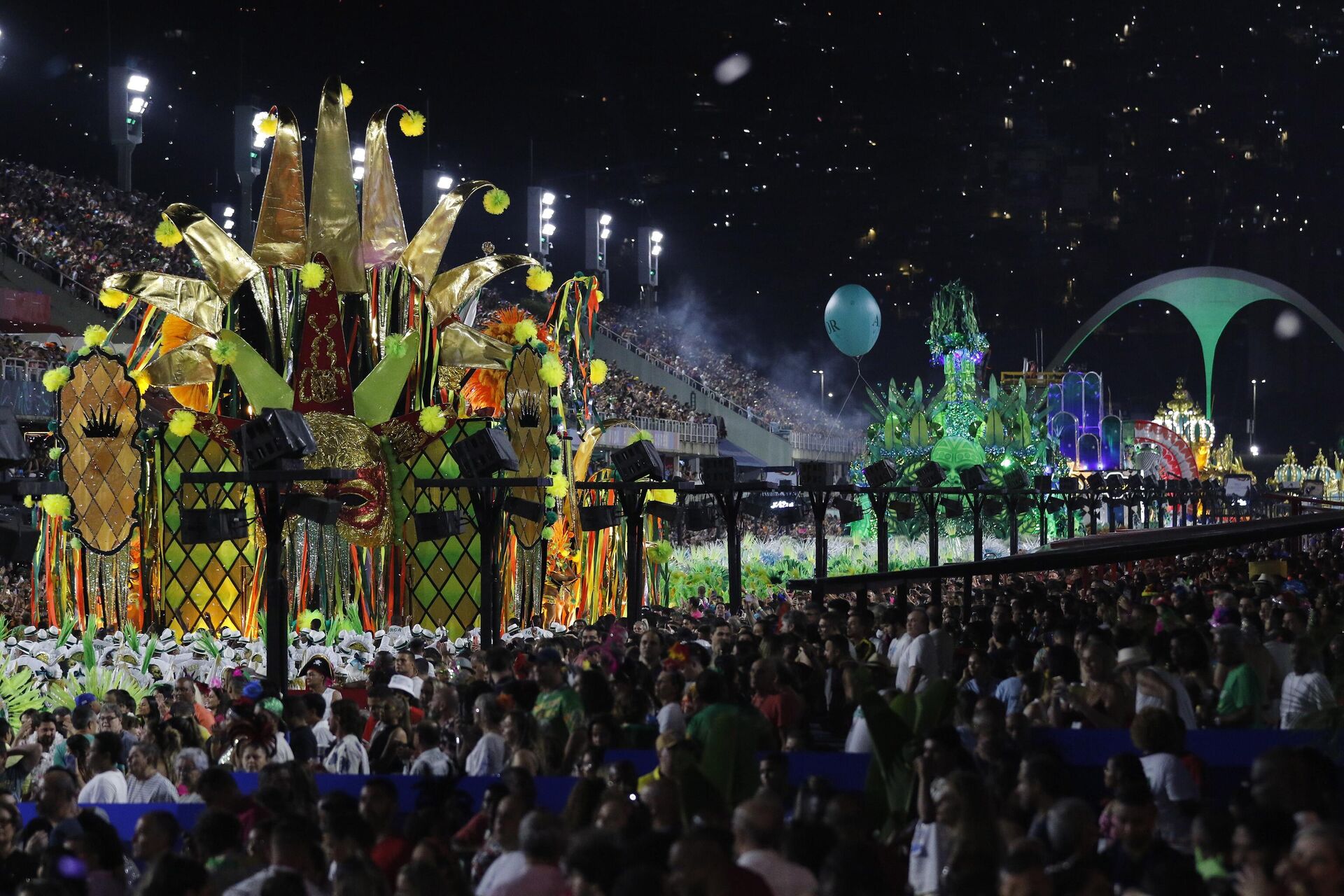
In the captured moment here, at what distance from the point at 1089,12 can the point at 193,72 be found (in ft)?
133

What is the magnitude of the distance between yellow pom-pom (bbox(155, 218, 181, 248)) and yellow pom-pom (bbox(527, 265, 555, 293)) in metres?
4.58

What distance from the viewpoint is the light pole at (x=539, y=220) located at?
2190 inches

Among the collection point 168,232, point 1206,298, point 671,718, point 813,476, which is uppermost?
point 1206,298

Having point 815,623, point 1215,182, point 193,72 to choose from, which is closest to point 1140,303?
point 1215,182

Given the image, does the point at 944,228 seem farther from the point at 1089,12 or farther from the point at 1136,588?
the point at 1136,588

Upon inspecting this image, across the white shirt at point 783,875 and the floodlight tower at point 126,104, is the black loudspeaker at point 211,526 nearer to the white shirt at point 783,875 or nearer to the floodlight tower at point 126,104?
the white shirt at point 783,875

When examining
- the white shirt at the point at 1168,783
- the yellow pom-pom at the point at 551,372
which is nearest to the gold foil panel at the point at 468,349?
the yellow pom-pom at the point at 551,372

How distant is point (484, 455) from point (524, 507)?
1981 mm

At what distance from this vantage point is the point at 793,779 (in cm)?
765

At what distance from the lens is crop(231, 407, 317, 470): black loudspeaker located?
14367 millimetres

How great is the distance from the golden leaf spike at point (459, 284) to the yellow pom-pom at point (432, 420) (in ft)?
7.52

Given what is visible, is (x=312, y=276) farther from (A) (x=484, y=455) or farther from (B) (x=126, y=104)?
(B) (x=126, y=104)

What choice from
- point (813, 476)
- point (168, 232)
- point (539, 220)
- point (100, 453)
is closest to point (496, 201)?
point (168, 232)

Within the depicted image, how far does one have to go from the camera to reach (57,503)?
61.4ft
